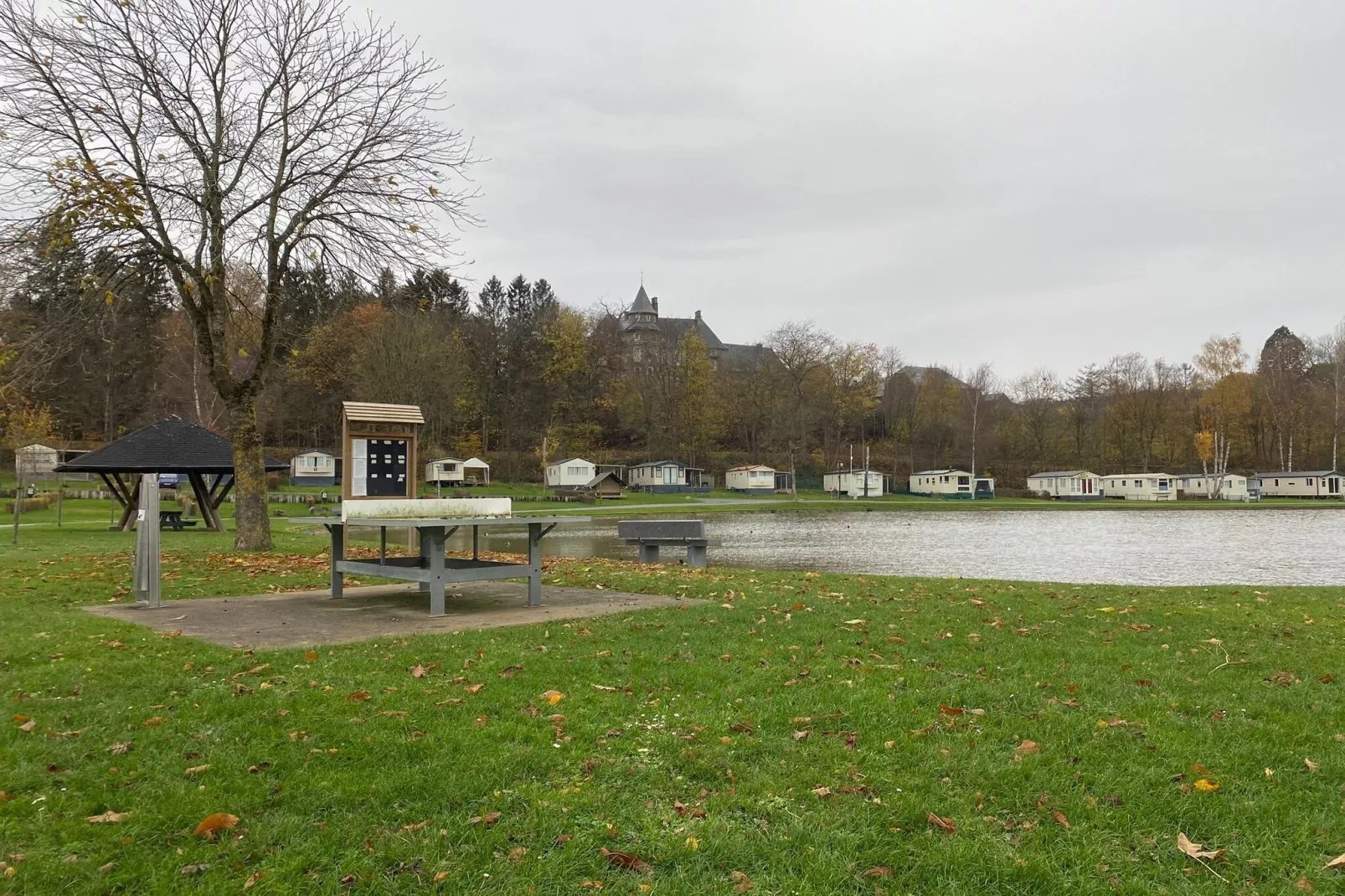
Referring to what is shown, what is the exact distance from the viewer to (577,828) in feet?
12.6

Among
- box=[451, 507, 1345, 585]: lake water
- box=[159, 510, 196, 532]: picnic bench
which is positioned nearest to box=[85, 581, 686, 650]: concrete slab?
box=[451, 507, 1345, 585]: lake water

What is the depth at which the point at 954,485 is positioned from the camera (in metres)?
83.0

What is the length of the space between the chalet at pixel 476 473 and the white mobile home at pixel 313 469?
1069 cm

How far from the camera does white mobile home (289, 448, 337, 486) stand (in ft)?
226

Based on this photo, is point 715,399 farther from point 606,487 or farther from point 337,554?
point 337,554

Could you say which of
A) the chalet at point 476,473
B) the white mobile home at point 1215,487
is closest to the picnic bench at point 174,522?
the chalet at point 476,473

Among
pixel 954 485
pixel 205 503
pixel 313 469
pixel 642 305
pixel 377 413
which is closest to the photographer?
pixel 377 413

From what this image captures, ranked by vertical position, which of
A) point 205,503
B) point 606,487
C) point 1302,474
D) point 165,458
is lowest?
point 606,487

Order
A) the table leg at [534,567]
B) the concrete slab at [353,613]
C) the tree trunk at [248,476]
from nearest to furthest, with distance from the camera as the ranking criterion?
the concrete slab at [353,613] → the table leg at [534,567] → the tree trunk at [248,476]

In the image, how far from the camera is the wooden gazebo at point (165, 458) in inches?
1025

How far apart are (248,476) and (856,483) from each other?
69.3 metres

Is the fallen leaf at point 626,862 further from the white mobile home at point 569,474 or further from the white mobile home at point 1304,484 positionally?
the white mobile home at point 1304,484

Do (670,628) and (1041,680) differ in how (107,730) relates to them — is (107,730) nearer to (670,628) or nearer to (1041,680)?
(670,628)

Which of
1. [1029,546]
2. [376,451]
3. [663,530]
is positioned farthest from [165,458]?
[1029,546]
